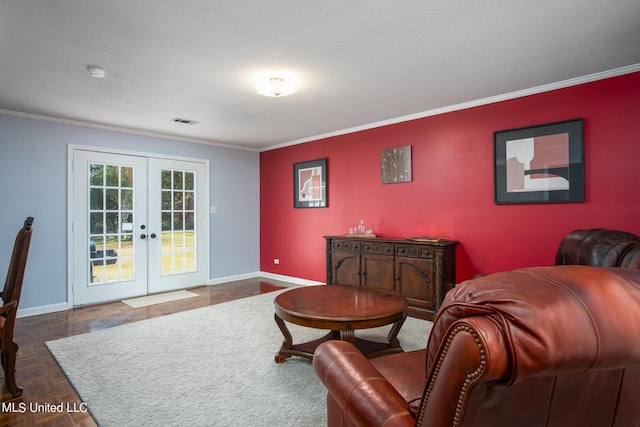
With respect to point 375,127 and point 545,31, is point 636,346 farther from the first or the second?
point 375,127

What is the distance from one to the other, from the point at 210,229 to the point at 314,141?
2300mm

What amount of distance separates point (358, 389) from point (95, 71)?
3.19m

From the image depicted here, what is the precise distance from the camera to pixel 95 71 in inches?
114

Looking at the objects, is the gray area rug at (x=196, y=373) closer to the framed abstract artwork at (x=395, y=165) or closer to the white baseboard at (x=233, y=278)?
the framed abstract artwork at (x=395, y=165)

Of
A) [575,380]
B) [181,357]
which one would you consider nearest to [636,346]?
Result: [575,380]

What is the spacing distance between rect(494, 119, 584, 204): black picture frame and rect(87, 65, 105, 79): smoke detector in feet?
12.5

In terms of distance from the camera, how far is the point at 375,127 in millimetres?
→ 4797

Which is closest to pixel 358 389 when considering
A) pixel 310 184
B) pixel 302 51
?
pixel 302 51

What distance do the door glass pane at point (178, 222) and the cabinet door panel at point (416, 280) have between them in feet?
11.3

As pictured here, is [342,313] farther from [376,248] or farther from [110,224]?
[110,224]

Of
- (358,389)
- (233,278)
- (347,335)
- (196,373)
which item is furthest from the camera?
(233,278)

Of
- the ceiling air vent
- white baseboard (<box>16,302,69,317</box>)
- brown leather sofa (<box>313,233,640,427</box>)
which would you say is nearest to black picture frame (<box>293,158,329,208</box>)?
the ceiling air vent

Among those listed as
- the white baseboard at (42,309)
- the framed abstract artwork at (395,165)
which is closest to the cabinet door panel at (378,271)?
the framed abstract artwork at (395,165)

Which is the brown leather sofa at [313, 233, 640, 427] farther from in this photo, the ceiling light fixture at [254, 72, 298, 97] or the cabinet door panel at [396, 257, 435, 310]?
the cabinet door panel at [396, 257, 435, 310]
